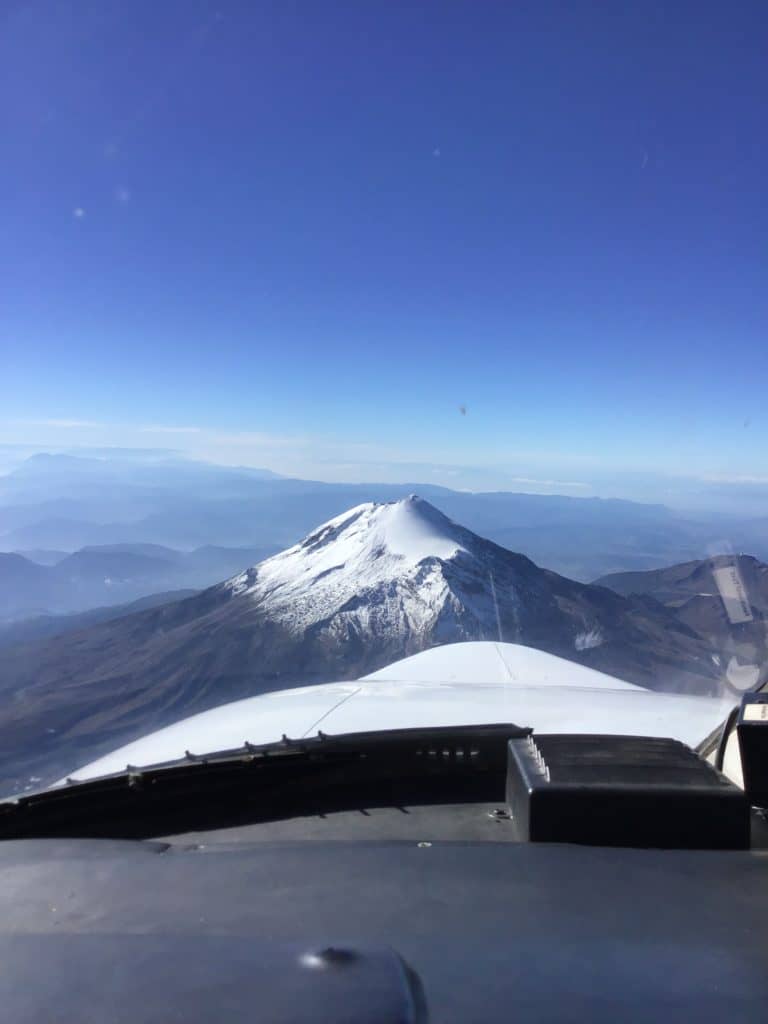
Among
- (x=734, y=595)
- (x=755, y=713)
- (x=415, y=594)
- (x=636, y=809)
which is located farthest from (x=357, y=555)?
(x=636, y=809)

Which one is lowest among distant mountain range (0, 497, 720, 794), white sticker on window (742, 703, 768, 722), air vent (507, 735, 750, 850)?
distant mountain range (0, 497, 720, 794)

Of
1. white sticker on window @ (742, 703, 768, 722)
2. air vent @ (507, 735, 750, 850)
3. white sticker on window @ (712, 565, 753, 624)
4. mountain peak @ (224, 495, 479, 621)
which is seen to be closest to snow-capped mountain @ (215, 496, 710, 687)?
mountain peak @ (224, 495, 479, 621)

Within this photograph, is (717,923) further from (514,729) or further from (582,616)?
(582,616)

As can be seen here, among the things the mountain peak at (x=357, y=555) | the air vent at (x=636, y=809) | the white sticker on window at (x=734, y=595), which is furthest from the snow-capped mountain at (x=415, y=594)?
the air vent at (x=636, y=809)

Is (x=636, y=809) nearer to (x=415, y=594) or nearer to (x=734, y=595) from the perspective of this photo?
(x=734, y=595)

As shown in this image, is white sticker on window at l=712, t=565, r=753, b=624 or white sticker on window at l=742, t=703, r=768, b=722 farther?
white sticker on window at l=712, t=565, r=753, b=624

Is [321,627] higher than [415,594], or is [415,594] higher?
[415,594]

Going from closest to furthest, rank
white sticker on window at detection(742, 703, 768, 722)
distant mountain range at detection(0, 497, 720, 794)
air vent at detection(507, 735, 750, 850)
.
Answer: air vent at detection(507, 735, 750, 850) < white sticker on window at detection(742, 703, 768, 722) < distant mountain range at detection(0, 497, 720, 794)

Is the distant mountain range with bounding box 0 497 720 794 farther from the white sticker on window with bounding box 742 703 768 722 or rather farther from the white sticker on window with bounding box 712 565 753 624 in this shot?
the white sticker on window with bounding box 742 703 768 722

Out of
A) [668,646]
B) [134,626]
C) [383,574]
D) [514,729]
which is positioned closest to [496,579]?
[383,574]
